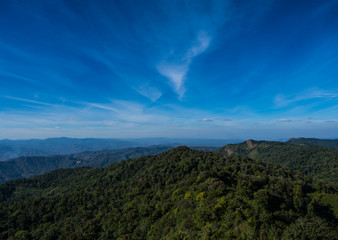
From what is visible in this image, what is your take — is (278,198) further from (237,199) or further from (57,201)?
(57,201)

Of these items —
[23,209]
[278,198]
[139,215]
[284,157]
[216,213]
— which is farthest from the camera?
[284,157]

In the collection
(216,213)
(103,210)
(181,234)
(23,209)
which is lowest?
(23,209)

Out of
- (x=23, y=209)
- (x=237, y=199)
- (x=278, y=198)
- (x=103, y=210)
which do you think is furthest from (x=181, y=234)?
(x=23, y=209)

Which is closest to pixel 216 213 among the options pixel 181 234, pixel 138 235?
pixel 181 234

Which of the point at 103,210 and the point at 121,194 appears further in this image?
the point at 121,194

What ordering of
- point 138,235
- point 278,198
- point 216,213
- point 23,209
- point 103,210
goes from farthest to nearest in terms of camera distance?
point 23,209 → point 103,210 → point 138,235 → point 278,198 → point 216,213

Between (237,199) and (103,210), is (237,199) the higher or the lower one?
the higher one
